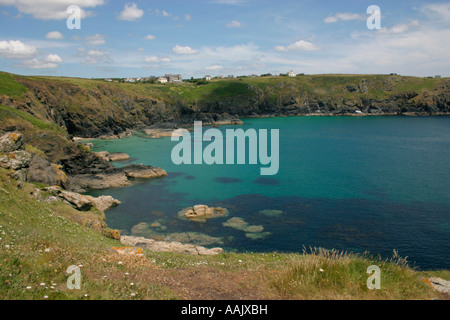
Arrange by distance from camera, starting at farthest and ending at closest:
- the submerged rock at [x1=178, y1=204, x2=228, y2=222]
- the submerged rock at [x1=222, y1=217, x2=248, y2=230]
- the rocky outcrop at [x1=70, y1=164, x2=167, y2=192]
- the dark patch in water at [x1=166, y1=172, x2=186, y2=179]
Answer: the dark patch in water at [x1=166, y1=172, x2=186, y2=179]
the rocky outcrop at [x1=70, y1=164, x2=167, y2=192]
the submerged rock at [x1=178, y1=204, x2=228, y2=222]
the submerged rock at [x1=222, y1=217, x2=248, y2=230]

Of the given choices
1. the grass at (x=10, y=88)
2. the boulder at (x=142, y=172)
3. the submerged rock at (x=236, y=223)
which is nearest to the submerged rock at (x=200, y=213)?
the submerged rock at (x=236, y=223)

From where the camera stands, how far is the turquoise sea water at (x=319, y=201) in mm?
32312

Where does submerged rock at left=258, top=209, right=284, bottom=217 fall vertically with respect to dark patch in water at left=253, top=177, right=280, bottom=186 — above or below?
below

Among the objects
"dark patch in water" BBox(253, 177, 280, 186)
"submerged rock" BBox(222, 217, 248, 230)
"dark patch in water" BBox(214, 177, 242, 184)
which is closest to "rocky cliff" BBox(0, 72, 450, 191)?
"dark patch in water" BBox(214, 177, 242, 184)

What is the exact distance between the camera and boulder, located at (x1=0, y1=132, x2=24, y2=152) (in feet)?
87.1

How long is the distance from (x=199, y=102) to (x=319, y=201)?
461 feet

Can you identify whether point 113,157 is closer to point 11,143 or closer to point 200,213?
point 200,213

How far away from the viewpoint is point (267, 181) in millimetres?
55062

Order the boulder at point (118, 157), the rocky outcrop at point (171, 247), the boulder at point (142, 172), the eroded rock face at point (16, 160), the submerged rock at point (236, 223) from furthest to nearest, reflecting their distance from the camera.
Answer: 1. the boulder at point (118, 157)
2. the boulder at point (142, 172)
3. the submerged rock at point (236, 223)
4. the rocky outcrop at point (171, 247)
5. the eroded rock face at point (16, 160)

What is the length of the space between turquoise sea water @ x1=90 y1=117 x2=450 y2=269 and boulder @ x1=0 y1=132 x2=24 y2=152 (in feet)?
46.6

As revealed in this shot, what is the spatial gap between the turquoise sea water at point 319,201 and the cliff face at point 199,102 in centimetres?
3382

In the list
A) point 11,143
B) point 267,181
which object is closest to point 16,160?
point 11,143

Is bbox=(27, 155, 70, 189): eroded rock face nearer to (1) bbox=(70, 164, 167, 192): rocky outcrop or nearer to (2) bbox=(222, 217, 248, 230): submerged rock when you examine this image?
(1) bbox=(70, 164, 167, 192): rocky outcrop

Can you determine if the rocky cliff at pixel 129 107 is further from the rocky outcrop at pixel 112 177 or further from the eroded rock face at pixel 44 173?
the eroded rock face at pixel 44 173
